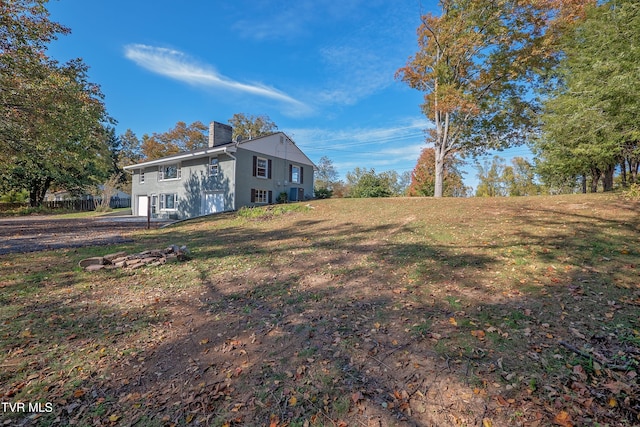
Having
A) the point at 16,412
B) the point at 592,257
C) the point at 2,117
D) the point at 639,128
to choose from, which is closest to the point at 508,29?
the point at 639,128

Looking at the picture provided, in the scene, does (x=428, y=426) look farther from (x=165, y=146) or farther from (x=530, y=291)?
(x=165, y=146)

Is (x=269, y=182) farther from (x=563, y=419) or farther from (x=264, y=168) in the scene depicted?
(x=563, y=419)

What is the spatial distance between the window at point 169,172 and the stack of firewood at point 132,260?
15701 mm

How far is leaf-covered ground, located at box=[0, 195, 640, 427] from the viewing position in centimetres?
233

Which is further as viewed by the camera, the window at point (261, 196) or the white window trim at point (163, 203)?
the white window trim at point (163, 203)

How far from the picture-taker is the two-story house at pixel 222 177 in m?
18.0

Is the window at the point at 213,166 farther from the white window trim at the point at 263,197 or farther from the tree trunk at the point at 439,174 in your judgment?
the tree trunk at the point at 439,174

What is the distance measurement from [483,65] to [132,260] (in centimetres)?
1982

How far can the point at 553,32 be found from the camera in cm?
1455

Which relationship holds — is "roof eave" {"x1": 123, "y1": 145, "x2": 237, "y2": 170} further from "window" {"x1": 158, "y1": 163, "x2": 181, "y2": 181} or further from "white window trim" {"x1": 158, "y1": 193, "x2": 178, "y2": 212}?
"white window trim" {"x1": 158, "y1": 193, "x2": 178, "y2": 212}

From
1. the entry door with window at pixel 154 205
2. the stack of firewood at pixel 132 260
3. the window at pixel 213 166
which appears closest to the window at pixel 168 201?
the entry door with window at pixel 154 205

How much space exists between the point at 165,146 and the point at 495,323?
4295 cm

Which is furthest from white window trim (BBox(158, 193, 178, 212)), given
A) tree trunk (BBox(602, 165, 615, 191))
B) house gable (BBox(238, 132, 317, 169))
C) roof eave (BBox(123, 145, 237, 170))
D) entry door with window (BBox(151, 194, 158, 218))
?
tree trunk (BBox(602, 165, 615, 191))

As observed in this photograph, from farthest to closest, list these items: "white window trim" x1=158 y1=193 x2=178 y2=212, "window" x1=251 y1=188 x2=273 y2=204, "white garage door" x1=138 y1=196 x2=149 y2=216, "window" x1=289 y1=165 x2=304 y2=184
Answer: "white garage door" x1=138 y1=196 x2=149 y2=216 → "window" x1=289 y1=165 x2=304 y2=184 → "white window trim" x1=158 y1=193 x2=178 y2=212 → "window" x1=251 y1=188 x2=273 y2=204
